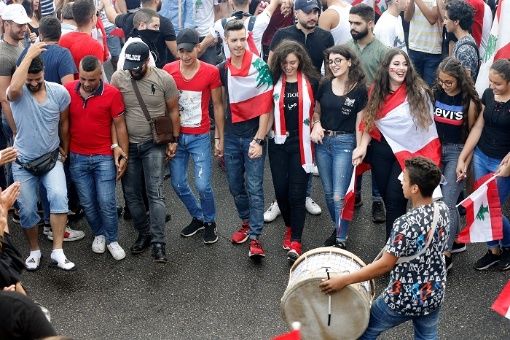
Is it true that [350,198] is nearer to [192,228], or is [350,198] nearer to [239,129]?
[239,129]

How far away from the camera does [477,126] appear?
5.66 meters

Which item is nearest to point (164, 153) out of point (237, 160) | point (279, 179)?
point (237, 160)

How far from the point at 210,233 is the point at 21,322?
3105 mm

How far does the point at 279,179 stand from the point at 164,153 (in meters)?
1.00

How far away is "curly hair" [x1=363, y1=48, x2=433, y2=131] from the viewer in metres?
5.60

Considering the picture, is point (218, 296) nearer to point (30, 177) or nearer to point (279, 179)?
point (279, 179)

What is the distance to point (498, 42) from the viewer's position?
674 centimetres

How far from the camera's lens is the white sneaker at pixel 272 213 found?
6.74 m

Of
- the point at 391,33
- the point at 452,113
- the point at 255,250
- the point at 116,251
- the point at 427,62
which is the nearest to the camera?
the point at 452,113

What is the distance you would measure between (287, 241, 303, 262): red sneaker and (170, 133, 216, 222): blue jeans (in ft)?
2.56

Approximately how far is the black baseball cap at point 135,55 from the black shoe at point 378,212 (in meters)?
2.59

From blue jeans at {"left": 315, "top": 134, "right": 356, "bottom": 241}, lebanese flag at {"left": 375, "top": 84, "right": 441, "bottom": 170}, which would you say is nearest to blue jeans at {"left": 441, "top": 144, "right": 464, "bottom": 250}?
lebanese flag at {"left": 375, "top": 84, "right": 441, "bottom": 170}

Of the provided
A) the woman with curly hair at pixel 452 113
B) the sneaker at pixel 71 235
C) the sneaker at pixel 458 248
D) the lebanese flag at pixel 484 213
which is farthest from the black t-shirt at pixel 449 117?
the sneaker at pixel 71 235

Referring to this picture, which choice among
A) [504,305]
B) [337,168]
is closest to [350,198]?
Answer: [337,168]
